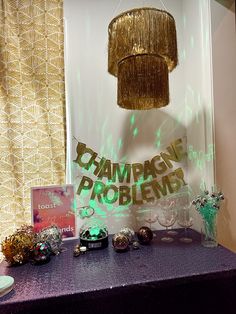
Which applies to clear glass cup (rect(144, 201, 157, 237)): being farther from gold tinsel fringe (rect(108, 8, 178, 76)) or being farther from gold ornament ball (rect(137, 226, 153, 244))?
gold tinsel fringe (rect(108, 8, 178, 76))

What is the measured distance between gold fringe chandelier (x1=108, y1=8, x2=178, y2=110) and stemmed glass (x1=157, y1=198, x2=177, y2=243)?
71 centimetres

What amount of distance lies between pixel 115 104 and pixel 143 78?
1.69 ft

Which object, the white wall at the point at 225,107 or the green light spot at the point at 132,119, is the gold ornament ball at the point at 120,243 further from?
the green light spot at the point at 132,119

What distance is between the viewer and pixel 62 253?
127cm

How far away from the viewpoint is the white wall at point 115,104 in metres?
1.53

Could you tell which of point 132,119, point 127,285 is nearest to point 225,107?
point 132,119

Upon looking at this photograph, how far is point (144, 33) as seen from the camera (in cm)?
104

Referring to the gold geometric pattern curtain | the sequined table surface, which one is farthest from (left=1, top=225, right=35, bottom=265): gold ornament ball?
the gold geometric pattern curtain

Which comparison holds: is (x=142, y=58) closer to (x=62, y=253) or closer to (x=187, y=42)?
(x=187, y=42)

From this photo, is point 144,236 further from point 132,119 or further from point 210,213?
point 132,119

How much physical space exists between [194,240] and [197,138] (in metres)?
0.61

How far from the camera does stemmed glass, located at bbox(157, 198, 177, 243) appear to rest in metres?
1.52

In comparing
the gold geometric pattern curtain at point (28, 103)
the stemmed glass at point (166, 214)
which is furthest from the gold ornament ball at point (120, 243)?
the gold geometric pattern curtain at point (28, 103)

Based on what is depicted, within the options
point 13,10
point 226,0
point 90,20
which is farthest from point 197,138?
point 13,10
